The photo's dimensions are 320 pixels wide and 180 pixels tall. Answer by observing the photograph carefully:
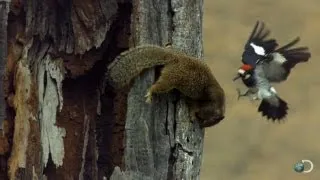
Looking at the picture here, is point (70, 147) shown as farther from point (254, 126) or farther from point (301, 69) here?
point (301, 69)

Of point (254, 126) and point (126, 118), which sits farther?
point (254, 126)

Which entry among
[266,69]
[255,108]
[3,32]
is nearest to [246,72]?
[266,69]

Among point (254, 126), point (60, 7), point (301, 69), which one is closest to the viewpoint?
point (60, 7)

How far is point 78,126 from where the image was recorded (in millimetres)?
1377

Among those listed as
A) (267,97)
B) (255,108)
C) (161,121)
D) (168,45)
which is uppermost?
(255,108)

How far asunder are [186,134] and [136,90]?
0.09 m

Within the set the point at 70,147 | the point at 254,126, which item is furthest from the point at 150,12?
the point at 254,126

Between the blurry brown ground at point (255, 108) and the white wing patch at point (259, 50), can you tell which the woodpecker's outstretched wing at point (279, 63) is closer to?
the white wing patch at point (259, 50)

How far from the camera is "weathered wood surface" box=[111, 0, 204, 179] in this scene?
137 centimetres

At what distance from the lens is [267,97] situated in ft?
8.27

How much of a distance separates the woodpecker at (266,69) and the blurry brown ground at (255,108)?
3.12 m

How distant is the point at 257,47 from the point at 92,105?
1152 mm

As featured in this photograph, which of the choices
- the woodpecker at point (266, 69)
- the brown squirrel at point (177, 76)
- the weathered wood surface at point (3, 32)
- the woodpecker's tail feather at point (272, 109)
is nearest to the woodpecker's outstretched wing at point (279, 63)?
the woodpecker at point (266, 69)

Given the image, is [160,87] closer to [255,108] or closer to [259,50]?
[259,50]
